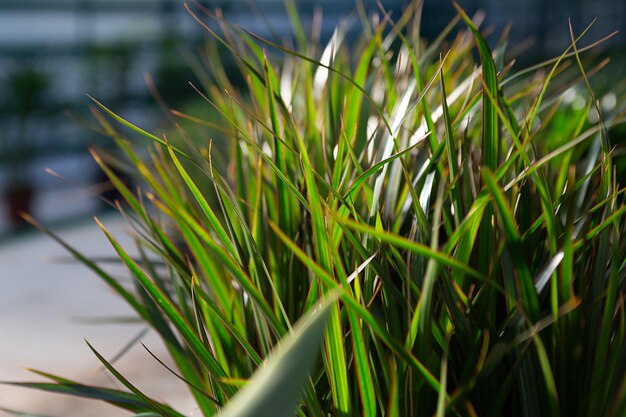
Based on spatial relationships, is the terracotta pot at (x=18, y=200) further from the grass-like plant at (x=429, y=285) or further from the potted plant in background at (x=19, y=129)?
the grass-like plant at (x=429, y=285)

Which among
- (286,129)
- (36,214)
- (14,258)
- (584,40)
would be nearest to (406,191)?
(286,129)

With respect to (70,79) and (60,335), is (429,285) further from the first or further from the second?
(70,79)

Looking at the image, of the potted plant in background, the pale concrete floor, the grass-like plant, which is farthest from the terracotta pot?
the grass-like plant

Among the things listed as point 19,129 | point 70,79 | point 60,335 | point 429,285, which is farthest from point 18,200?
point 429,285

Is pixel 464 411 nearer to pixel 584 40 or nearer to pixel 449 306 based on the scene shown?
pixel 449 306

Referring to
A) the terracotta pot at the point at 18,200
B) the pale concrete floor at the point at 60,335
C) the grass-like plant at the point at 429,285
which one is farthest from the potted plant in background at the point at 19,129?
the grass-like plant at the point at 429,285
